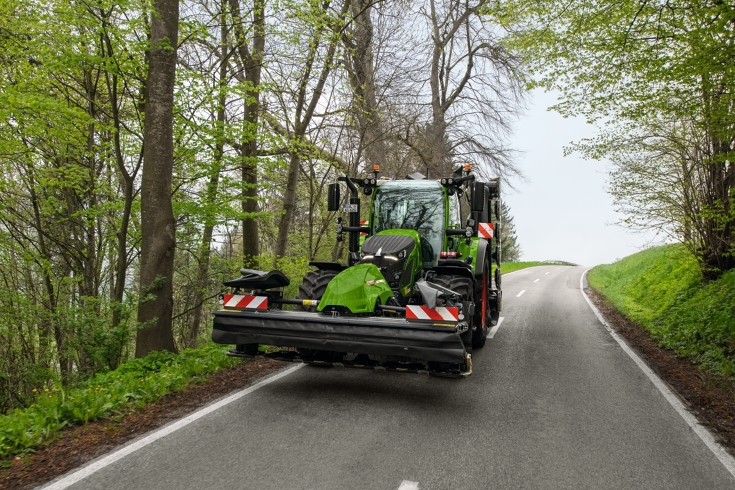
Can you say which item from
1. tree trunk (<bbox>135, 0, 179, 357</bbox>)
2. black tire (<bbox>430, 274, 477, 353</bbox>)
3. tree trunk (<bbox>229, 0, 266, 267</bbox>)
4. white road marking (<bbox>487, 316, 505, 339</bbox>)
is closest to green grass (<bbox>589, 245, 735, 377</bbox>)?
white road marking (<bbox>487, 316, 505, 339</bbox>)

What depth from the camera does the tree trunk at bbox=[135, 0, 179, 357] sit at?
709 cm

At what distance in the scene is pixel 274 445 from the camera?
4.04m

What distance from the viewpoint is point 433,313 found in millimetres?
4980

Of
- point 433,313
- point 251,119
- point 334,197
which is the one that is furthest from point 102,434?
point 251,119

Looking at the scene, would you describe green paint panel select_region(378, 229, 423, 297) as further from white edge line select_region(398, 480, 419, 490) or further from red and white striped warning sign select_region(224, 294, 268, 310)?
white edge line select_region(398, 480, 419, 490)

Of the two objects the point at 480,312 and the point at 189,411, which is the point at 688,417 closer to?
the point at 480,312

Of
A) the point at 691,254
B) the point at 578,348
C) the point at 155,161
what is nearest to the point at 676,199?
the point at 691,254

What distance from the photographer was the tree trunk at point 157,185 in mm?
7090

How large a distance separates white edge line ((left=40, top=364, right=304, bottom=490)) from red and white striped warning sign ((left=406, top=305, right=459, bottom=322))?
6.78 ft

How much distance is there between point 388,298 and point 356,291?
643 millimetres

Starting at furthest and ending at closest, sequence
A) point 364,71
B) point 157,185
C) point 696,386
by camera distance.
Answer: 1. point 364,71
2. point 157,185
3. point 696,386

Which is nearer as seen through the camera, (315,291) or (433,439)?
(433,439)

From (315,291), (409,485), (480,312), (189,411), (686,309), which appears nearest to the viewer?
(409,485)

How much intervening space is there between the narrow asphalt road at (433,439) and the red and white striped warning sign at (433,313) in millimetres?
987
